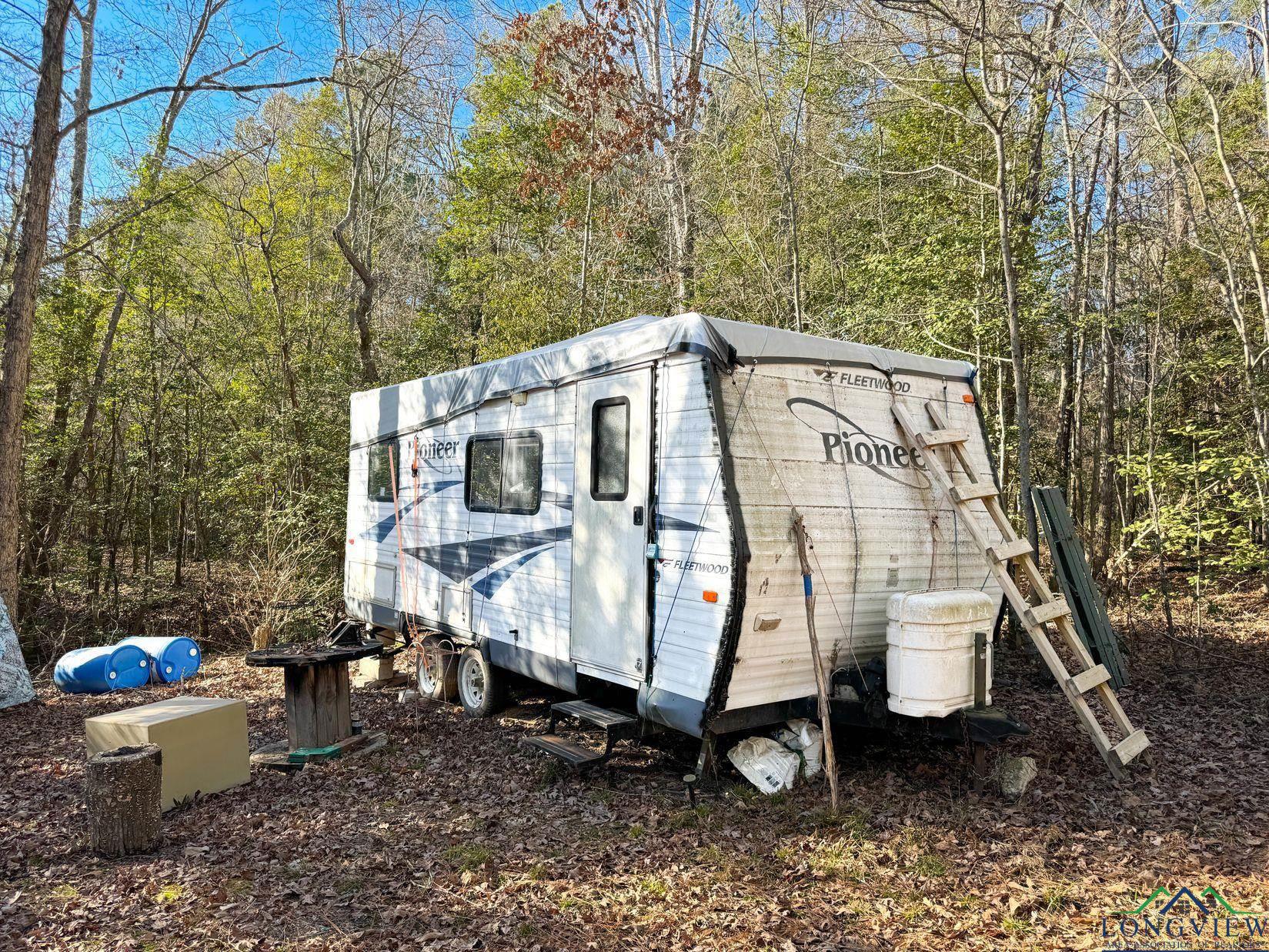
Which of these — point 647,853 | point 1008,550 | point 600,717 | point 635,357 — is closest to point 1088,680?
point 1008,550

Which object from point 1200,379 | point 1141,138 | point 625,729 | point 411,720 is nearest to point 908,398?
point 625,729

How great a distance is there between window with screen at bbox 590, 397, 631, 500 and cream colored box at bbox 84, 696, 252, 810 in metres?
2.91

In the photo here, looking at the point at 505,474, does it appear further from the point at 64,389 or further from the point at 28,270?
the point at 64,389

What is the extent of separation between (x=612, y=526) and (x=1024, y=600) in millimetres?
2700

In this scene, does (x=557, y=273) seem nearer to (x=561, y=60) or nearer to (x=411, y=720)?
(x=561, y=60)

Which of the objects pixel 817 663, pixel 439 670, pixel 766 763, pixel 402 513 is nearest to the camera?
pixel 817 663

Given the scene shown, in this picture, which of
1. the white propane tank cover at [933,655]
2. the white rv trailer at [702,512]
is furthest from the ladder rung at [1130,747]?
the white rv trailer at [702,512]

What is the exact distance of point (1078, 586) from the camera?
7.04 meters

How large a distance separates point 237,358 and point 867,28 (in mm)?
10825

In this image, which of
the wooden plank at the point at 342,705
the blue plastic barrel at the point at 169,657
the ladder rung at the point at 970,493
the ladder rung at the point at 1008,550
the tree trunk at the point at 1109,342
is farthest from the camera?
the tree trunk at the point at 1109,342

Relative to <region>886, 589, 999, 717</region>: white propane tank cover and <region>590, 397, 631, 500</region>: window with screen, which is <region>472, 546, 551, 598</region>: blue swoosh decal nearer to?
<region>590, 397, 631, 500</region>: window with screen

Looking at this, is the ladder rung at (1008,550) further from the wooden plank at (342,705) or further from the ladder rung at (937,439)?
the wooden plank at (342,705)

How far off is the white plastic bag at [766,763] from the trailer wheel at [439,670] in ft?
10.5

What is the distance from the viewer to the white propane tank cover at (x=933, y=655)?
4.63 metres
